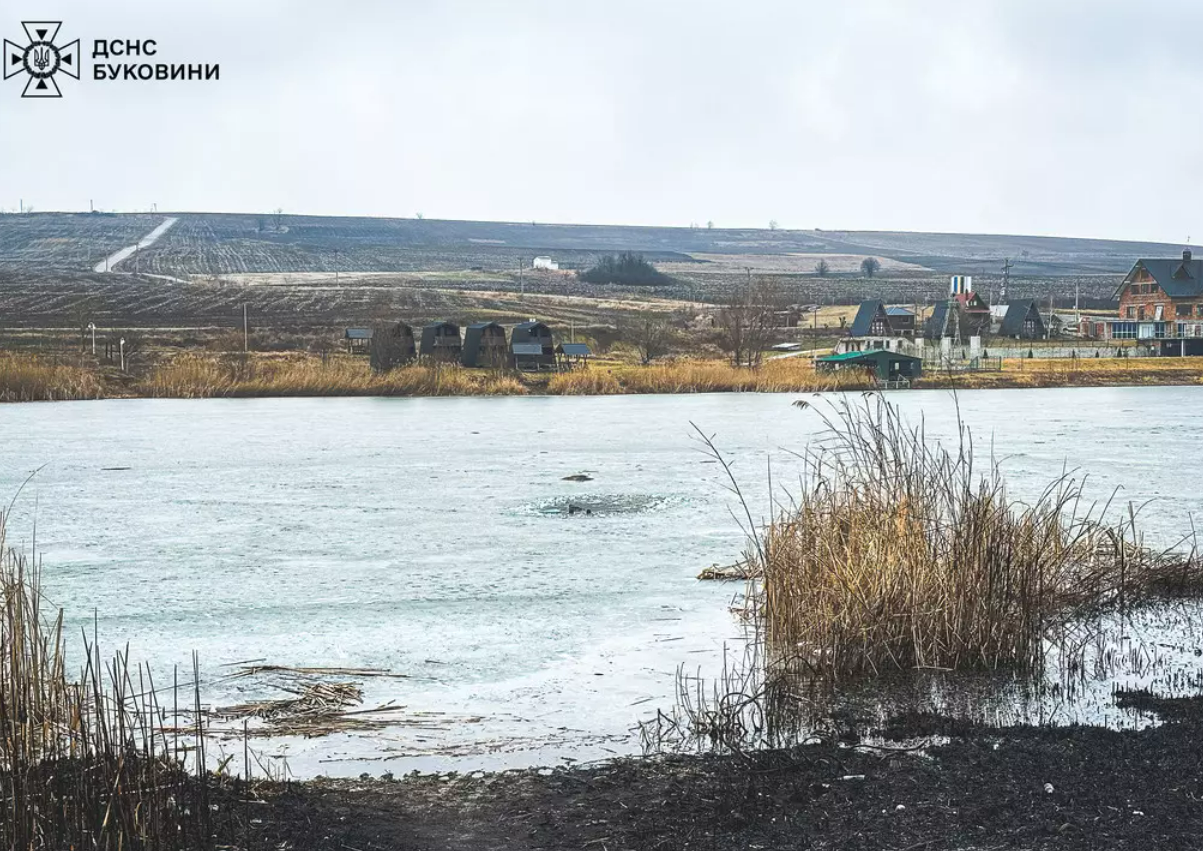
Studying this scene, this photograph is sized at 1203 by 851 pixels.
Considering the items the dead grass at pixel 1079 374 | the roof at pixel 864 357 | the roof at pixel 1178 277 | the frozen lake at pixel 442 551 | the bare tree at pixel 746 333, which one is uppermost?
the roof at pixel 1178 277

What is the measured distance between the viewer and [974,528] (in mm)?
7617

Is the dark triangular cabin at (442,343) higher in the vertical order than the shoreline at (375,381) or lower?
higher

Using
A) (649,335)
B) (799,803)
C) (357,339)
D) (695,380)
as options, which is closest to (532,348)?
(649,335)

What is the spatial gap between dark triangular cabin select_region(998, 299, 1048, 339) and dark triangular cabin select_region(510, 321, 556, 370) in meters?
38.9

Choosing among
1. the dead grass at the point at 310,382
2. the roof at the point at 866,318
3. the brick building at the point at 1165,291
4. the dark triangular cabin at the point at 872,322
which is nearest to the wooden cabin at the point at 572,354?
the dead grass at the point at 310,382

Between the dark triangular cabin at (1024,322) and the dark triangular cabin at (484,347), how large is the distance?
40.6 m

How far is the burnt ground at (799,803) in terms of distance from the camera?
4871 millimetres

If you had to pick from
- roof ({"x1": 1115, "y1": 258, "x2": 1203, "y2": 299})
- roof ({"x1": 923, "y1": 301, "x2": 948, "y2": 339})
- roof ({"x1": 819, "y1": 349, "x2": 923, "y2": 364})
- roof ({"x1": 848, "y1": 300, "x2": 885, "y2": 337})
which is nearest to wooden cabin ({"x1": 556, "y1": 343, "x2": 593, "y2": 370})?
roof ({"x1": 819, "y1": 349, "x2": 923, "y2": 364})

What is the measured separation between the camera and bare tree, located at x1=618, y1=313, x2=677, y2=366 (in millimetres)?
62031

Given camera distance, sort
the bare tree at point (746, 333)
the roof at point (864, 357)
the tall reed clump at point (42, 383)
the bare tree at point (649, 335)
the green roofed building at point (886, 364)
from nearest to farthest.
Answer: the tall reed clump at point (42, 383) < the green roofed building at point (886, 364) < the roof at point (864, 357) < the bare tree at point (746, 333) < the bare tree at point (649, 335)

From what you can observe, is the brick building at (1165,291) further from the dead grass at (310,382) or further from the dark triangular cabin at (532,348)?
the dead grass at (310,382)

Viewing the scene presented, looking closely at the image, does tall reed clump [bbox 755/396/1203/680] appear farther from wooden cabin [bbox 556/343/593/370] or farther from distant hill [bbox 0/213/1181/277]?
distant hill [bbox 0/213/1181/277]

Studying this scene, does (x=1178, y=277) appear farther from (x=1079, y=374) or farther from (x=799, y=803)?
(x=799, y=803)

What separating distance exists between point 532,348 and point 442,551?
44.0 metres
